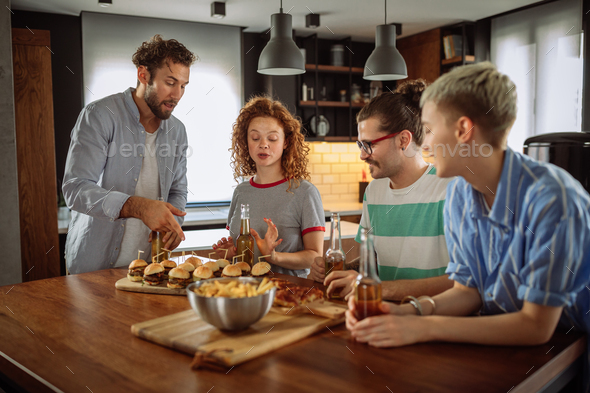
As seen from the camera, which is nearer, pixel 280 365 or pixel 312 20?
pixel 280 365

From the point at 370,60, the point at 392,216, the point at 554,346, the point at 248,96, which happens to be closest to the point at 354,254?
the point at 370,60

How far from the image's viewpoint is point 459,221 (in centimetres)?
130

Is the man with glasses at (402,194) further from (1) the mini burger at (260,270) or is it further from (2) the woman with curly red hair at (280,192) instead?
(2) the woman with curly red hair at (280,192)

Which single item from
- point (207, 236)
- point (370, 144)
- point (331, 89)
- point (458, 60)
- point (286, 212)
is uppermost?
point (458, 60)

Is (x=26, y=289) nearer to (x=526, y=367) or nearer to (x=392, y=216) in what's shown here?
(x=392, y=216)

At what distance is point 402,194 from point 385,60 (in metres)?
1.83

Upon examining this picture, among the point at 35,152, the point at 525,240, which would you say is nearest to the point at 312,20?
the point at 35,152

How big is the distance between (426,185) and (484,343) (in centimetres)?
83

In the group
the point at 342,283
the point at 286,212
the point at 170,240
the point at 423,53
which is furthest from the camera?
the point at 423,53

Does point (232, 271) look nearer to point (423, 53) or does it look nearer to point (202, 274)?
point (202, 274)

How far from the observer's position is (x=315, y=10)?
4297 millimetres

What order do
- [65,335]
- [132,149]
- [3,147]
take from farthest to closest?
[3,147], [132,149], [65,335]

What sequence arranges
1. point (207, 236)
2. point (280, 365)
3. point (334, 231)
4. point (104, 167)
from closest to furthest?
point (280, 365)
point (334, 231)
point (104, 167)
point (207, 236)

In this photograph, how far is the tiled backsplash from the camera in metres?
5.52
